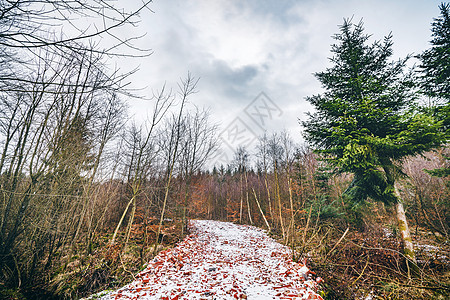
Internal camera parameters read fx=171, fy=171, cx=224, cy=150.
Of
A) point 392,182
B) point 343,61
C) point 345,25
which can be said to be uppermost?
point 345,25

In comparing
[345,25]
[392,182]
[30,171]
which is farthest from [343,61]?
[30,171]

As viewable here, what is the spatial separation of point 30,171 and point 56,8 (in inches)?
172

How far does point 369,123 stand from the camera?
607 cm

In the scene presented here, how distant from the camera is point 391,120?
566 cm

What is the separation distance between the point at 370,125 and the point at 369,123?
81 mm

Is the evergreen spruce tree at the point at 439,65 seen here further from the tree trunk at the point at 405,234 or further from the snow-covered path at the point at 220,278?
the snow-covered path at the point at 220,278

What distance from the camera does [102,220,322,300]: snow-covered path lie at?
356cm

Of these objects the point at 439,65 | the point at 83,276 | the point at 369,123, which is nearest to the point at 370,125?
the point at 369,123

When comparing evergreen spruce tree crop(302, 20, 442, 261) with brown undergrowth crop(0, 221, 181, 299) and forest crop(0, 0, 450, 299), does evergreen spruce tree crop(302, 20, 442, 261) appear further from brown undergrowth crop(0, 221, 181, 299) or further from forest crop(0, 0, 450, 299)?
brown undergrowth crop(0, 221, 181, 299)

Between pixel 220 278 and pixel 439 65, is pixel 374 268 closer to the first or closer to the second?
pixel 220 278

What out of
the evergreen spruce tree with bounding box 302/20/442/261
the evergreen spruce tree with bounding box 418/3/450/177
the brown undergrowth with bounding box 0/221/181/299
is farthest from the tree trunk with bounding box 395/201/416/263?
the brown undergrowth with bounding box 0/221/181/299

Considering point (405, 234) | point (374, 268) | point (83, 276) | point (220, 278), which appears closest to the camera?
point (220, 278)

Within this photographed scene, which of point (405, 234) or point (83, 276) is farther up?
point (405, 234)

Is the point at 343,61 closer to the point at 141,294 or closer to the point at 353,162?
the point at 353,162
